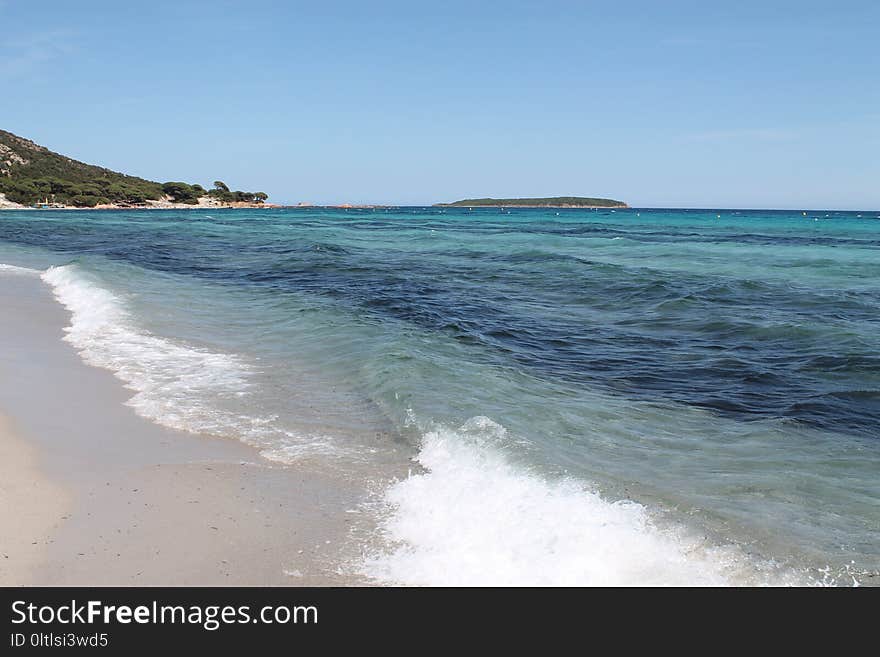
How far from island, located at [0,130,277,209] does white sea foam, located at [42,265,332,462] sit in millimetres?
96438

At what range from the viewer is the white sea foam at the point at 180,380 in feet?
23.1

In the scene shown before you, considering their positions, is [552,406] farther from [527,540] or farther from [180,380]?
[180,380]

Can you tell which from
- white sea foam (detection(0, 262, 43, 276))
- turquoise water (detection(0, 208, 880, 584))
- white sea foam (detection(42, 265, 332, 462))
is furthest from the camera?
white sea foam (detection(0, 262, 43, 276))

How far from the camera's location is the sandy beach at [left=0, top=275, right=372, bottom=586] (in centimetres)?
433

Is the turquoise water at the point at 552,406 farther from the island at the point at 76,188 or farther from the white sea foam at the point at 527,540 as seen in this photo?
the island at the point at 76,188

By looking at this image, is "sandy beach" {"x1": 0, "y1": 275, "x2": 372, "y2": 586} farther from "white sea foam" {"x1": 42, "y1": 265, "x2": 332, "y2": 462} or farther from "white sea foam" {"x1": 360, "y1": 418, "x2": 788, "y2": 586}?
"white sea foam" {"x1": 360, "y1": 418, "x2": 788, "y2": 586}

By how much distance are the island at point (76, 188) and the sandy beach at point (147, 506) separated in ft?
335

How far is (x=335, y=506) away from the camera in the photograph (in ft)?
17.7

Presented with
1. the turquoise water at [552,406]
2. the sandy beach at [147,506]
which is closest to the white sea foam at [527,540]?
the turquoise water at [552,406]

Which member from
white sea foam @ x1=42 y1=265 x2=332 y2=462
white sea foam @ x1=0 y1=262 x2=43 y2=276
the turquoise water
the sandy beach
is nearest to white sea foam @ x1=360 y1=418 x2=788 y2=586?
the turquoise water

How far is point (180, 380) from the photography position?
29.6ft

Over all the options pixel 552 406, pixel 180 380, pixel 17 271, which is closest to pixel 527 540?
pixel 552 406

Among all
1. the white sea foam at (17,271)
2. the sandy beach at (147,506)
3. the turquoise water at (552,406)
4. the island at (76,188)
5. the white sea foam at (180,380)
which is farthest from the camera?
the island at (76,188)

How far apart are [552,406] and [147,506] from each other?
15.8 feet
